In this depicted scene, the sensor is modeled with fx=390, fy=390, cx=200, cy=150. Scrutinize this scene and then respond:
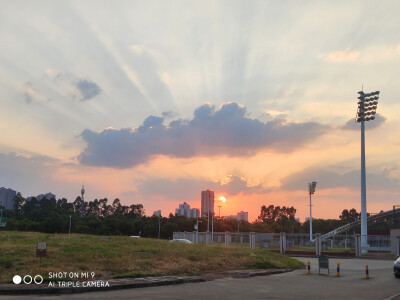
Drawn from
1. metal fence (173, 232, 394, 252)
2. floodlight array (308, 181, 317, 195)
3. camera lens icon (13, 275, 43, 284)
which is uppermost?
floodlight array (308, 181, 317, 195)

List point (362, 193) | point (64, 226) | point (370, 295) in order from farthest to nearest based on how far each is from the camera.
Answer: point (64, 226) < point (362, 193) < point (370, 295)

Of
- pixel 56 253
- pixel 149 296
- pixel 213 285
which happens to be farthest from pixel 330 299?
pixel 56 253

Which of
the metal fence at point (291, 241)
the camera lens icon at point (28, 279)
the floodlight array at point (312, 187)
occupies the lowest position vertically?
the metal fence at point (291, 241)

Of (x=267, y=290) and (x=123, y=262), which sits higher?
(x=123, y=262)

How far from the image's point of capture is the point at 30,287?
13.3 m

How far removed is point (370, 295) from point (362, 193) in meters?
49.3

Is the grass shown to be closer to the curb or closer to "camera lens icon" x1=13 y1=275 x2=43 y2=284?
"camera lens icon" x1=13 y1=275 x2=43 y2=284

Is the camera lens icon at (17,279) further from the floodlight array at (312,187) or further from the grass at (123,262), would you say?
the floodlight array at (312,187)

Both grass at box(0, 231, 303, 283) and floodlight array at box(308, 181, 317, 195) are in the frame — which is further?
floodlight array at box(308, 181, 317, 195)

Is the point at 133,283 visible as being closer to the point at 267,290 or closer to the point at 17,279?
the point at 17,279

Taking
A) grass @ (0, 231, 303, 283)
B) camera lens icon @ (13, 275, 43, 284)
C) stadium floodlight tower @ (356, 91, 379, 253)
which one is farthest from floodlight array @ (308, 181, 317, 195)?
camera lens icon @ (13, 275, 43, 284)

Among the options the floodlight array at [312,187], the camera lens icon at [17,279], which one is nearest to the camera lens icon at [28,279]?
the camera lens icon at [17,279]

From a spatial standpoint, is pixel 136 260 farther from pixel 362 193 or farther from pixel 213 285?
pixel 362 193

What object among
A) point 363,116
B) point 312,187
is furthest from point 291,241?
point 312,187
